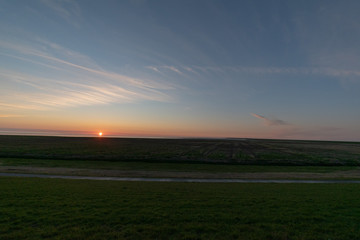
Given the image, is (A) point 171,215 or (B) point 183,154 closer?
(A) point 171,215

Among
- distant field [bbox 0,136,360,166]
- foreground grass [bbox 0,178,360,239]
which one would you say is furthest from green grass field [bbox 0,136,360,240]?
distant field [bbox 0,136,360,166]

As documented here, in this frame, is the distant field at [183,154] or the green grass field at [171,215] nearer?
the green grass field at [171,215]

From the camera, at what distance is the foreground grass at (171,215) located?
685 cm

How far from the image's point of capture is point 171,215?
849 cm

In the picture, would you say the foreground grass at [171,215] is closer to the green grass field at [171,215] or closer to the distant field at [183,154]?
the green grass field at [171,215]

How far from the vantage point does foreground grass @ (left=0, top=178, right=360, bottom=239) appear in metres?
6.85

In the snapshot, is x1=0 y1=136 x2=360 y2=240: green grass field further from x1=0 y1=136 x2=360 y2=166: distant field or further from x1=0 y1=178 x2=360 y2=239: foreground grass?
x1=0 y1=136 x2=360 y2=166: distant field

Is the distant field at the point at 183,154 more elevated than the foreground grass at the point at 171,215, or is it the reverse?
the foreground grass at the point at 171,215

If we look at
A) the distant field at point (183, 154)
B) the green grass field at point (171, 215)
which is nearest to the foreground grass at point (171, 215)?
the green grass field at point (171, 215)

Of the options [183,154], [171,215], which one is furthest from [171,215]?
[183,154]

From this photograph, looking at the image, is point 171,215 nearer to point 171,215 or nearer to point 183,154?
point 171,215

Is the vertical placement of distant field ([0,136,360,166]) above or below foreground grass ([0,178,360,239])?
below

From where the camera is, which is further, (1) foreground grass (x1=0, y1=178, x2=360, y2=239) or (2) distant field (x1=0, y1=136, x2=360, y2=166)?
(2) distant field (x1=0, y1=136, x2=360, y2=166)

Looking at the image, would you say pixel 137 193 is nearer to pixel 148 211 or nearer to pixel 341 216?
pixel 148 211
